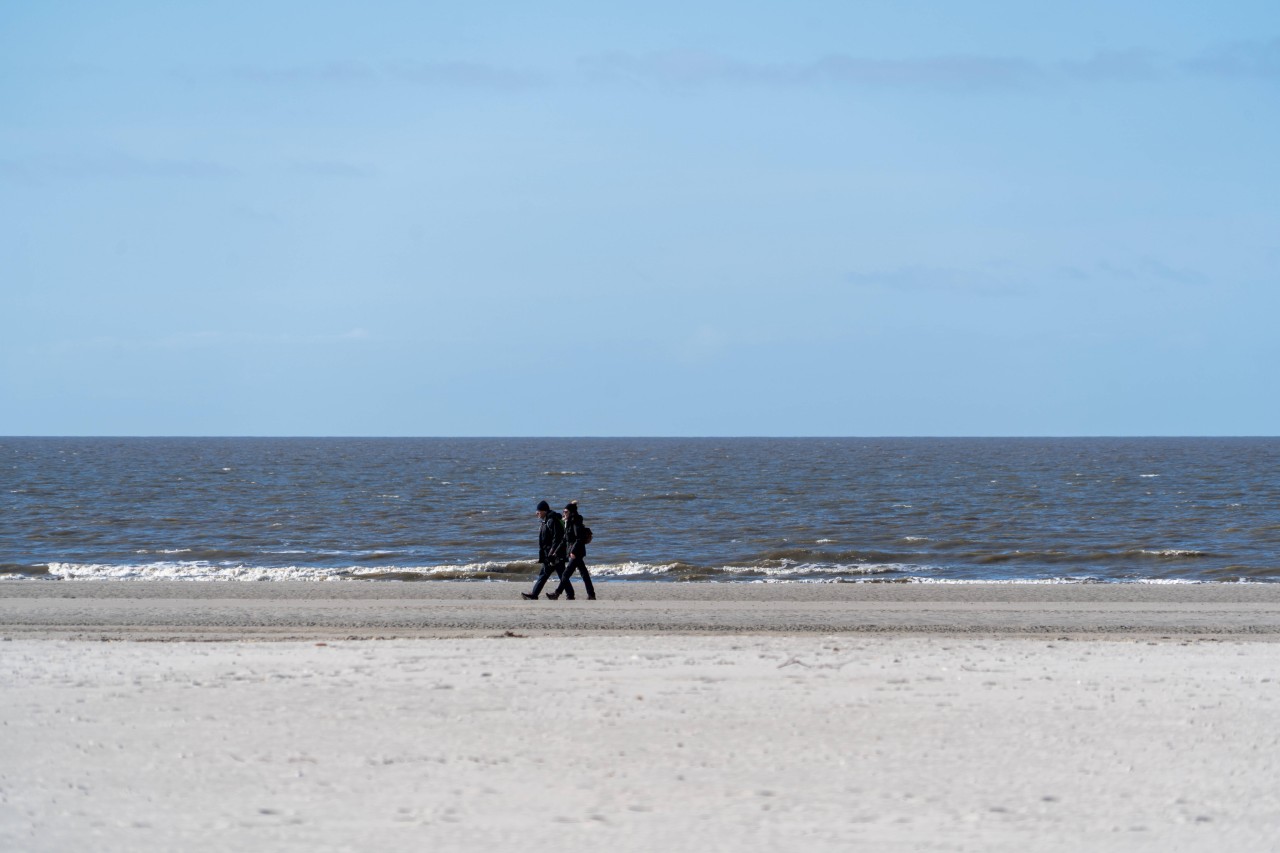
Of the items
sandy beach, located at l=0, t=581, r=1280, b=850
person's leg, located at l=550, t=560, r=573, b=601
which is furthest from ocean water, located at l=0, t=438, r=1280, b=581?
sandy beach, located at l=0, t=581, r=1280, b=850

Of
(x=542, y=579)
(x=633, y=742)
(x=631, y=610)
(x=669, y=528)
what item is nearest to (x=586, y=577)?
(x=542, y=579)

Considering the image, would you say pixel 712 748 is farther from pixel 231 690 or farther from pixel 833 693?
pixel 231 690

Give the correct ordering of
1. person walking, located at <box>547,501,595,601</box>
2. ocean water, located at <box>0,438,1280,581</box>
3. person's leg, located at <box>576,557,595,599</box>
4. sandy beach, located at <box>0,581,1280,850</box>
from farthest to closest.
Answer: ocean water, located at <box>0,438,1280,581</box> < person's leg, located at <box>576,557,595,599</box> < person walking, located at <box>547,501,595,601</box> < sandy beach, located at <box>0,581,1280,850</box>

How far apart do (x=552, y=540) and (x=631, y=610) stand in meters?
1.76

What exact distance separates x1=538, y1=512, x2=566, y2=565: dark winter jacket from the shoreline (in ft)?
2.61

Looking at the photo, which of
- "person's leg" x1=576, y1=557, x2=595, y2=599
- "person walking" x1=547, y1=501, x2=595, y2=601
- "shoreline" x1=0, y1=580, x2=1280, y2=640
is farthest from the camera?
"person's leg" x1=576, y1=557, x2=595, y2=599

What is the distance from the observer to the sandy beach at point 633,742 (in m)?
7.83

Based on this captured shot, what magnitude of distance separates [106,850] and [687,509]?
41.8m

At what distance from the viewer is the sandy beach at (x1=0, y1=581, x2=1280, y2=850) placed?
7832 mm

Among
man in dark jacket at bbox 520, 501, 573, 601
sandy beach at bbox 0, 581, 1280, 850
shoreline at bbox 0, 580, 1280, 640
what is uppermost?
man in dark jacket at bbox 520, 501, 573, 601

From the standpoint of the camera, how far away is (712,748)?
9.76 meters

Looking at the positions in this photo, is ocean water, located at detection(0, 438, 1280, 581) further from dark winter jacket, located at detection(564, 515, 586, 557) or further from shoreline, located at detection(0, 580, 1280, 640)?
dark winter jacket, located at detection(564, 515, 586, 557)

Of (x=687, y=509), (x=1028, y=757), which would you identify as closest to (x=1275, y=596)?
(x=1028, y=757)

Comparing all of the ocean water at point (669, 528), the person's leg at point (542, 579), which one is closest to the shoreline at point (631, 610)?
the person's leg at point (542, 579)
